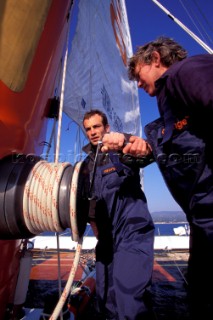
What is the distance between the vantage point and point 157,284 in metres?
3.95

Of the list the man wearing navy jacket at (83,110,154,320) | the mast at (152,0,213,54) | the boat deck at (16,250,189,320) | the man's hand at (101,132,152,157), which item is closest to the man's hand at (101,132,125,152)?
the man's hand at (101,132,152,157)

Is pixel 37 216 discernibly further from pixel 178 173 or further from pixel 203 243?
pixel 203 243

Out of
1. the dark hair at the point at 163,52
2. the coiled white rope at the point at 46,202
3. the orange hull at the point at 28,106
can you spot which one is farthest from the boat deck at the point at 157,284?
the dark hair at the point at 163,52

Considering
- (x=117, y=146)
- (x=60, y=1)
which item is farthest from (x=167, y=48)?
(x=60, y=1)

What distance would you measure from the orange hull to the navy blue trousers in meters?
0.71

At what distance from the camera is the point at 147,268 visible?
6.11ft

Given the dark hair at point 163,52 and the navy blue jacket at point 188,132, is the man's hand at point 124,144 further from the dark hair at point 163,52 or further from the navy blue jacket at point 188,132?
the dark hair at point 163,52

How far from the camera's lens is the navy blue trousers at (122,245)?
1774 millimetres

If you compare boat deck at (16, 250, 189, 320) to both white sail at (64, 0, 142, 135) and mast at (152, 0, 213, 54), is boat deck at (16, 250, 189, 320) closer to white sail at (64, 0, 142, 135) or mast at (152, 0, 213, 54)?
white sail at (64, 0, 142, 135)

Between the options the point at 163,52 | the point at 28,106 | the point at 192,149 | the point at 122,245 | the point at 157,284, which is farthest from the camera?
the point at 157,284

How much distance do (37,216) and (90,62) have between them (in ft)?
12.6

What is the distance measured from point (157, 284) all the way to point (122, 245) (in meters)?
2.56

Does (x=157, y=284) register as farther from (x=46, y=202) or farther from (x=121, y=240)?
(x=46, y=202)

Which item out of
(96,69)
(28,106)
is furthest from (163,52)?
(96,69)
